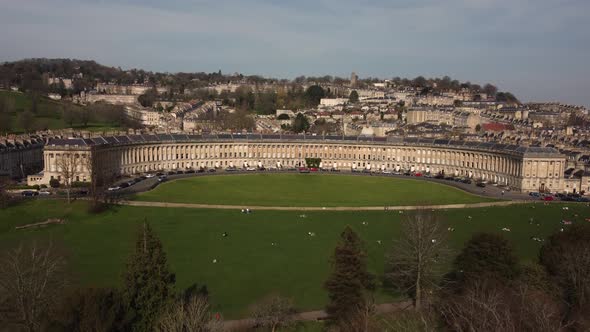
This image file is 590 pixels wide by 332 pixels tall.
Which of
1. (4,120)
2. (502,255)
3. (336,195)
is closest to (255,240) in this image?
(502,255)

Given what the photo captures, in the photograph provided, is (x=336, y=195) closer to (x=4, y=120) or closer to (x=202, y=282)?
(x=202, y=282)

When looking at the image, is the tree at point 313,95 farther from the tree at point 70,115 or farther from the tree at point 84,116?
the tree at point 70,115

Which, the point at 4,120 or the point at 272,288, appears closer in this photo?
the point at 272,288

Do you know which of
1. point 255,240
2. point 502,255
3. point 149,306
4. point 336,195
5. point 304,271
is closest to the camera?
point 149,306

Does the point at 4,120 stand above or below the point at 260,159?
above

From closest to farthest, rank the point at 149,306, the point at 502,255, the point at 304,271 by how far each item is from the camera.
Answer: the point at 149,306 < the point at 502,255 < the point at 304,271

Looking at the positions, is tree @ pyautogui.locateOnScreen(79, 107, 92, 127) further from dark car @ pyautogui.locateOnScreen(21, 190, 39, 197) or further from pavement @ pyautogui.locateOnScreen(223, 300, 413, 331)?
pavement @ pyautogui.locateOnScreen(223, 300, 413, 331)

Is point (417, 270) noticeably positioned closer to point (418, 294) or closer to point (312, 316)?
point (418, 294)
